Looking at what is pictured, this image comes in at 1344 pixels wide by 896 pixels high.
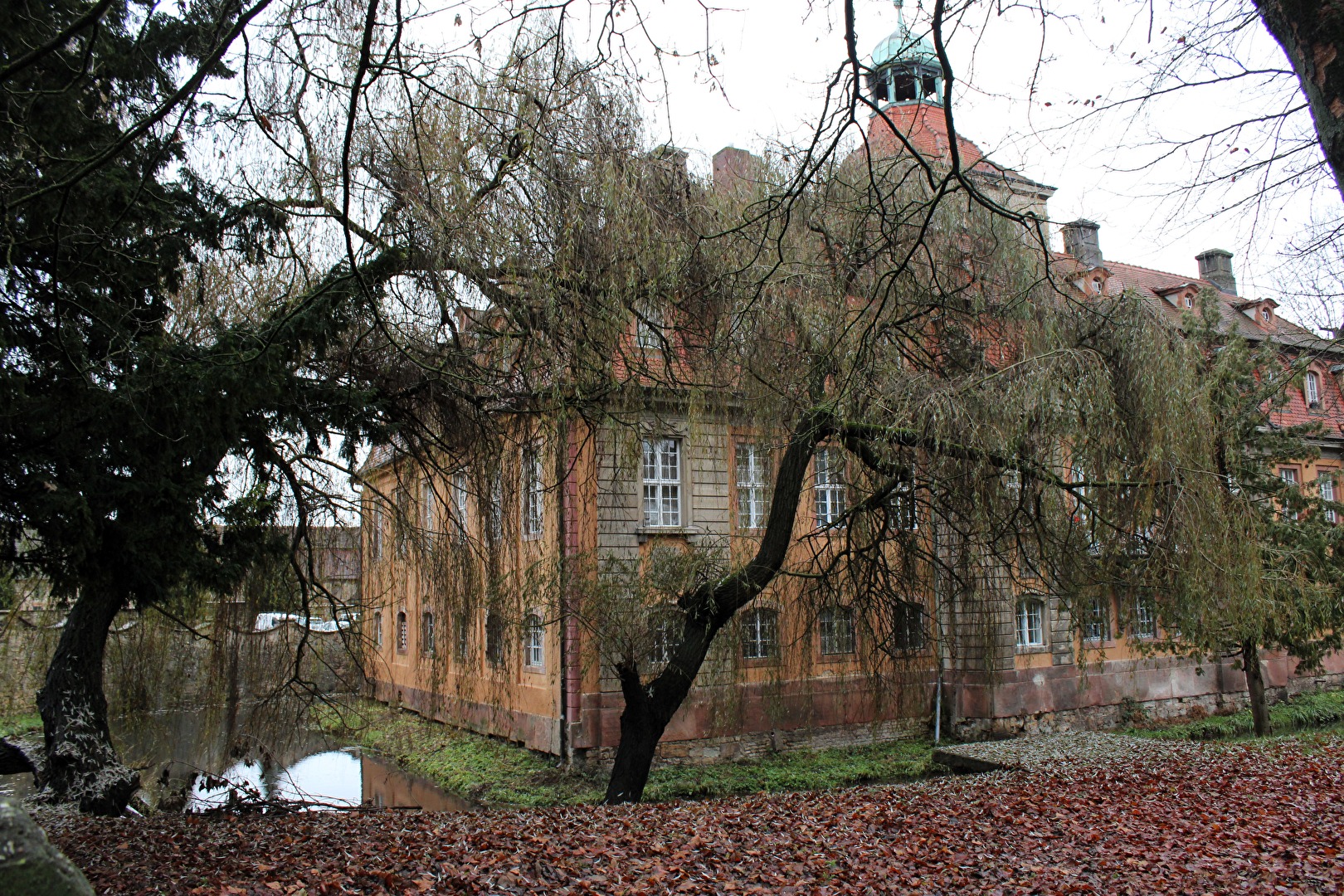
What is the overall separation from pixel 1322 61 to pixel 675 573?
24.0 ft

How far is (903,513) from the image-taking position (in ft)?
28.2

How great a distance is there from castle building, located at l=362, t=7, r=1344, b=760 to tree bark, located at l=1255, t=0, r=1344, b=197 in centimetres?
107

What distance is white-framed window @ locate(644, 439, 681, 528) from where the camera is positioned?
1452 centimetres

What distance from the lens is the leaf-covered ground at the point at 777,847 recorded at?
4.66 meters

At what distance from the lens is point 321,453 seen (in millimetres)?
7570

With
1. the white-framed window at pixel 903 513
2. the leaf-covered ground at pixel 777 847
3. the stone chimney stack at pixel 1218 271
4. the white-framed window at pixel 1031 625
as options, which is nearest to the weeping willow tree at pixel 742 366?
the white-framed window at pixel 903 513

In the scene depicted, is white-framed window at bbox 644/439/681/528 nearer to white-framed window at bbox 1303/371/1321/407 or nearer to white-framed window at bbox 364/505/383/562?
white-framed window at bbox 364/505/383/562

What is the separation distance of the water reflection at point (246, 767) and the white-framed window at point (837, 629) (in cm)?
443

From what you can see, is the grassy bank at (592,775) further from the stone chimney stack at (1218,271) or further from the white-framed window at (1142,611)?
the stone chimney stack at (1218,271)

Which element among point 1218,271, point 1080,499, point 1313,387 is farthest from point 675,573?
point 1218,271

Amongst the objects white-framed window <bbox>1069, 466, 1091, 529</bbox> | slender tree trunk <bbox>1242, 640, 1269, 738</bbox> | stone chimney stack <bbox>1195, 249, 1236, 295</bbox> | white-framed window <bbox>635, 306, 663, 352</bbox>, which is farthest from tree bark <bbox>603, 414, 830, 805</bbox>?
stone chimney stack <bbox>1195, 249, 1236, 295</bbox>

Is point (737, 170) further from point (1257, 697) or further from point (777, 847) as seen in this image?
point (1257, 697)

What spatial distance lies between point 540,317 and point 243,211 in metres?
2.34

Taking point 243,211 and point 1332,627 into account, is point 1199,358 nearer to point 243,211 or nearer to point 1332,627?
point 243,211
